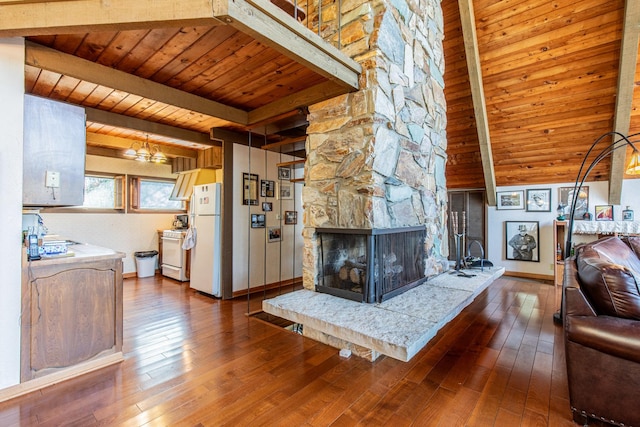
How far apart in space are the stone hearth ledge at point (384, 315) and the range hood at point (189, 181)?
3.29 m

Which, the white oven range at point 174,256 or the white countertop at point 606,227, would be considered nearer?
the white countertop at point 606,227

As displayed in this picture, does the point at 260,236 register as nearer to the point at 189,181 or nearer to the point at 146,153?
the point at 189,181

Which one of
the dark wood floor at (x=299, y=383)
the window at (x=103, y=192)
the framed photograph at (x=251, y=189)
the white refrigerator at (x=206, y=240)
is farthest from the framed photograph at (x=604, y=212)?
the window at (x=103, y=192)

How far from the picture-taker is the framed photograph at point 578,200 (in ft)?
16.5

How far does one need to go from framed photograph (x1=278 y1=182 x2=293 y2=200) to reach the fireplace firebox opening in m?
2.25

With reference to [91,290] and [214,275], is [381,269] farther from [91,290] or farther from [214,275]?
[214,275]

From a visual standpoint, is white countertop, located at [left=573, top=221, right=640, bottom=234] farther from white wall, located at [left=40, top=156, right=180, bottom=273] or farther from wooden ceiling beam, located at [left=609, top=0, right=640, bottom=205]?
white wall, located at [left=40, top=156, right=180, bottom=273]

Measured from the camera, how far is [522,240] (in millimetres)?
5559

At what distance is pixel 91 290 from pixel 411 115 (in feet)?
10.6

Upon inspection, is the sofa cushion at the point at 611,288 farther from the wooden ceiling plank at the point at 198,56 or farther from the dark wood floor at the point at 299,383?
the wooden ceiling plank at the point at 198,56

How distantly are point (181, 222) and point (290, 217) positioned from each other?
231 cm

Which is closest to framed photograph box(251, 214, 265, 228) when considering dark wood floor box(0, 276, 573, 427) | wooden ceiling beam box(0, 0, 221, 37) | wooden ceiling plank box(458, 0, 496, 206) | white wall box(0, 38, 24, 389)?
dark wood floor box(0, 276, 573, 427)

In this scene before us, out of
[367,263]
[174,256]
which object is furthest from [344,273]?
[174,256]

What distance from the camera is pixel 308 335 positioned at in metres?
2.88
